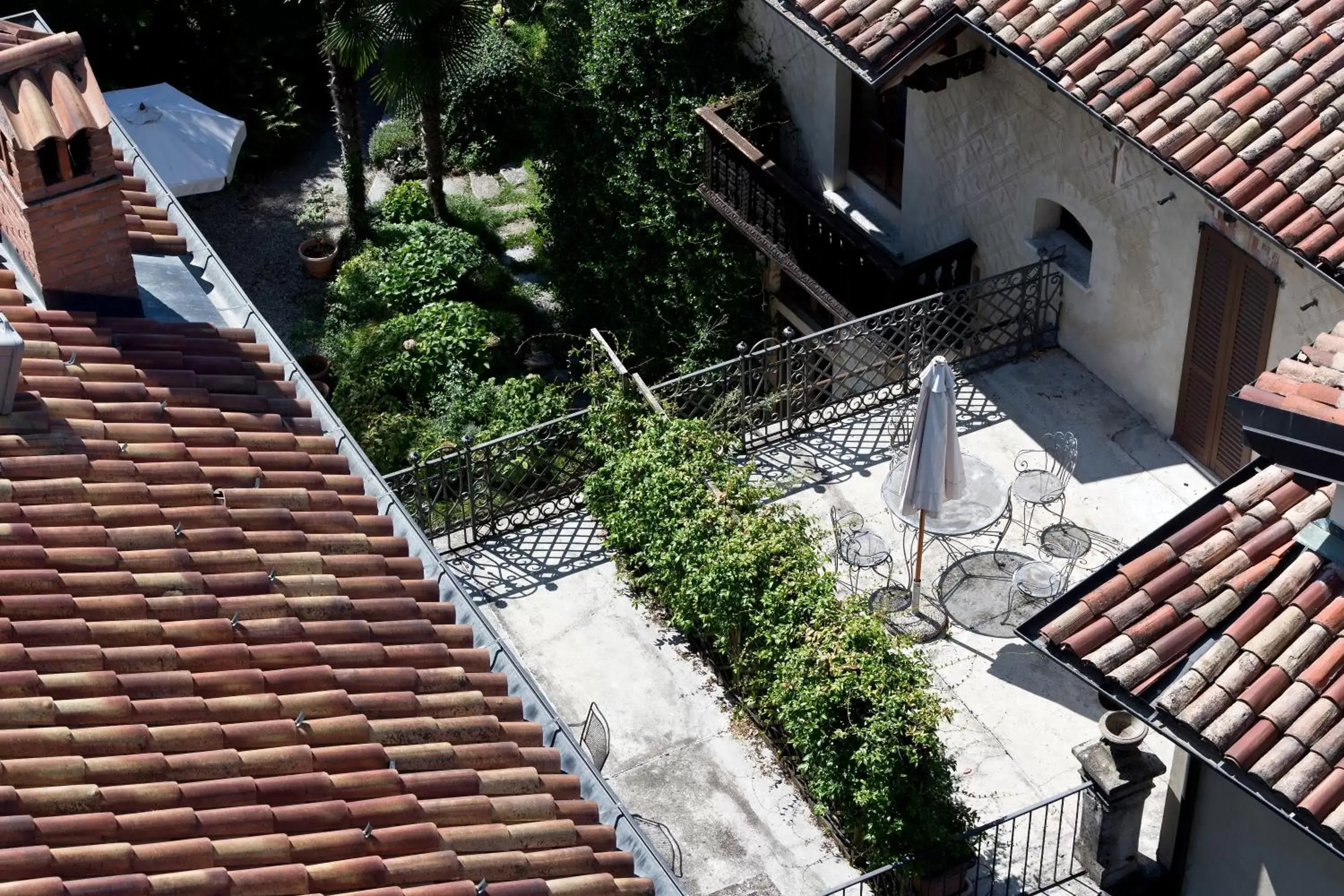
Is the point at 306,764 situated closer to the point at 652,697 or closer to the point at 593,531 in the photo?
the point at 652,697

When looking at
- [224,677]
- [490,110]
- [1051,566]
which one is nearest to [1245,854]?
[1051,566]

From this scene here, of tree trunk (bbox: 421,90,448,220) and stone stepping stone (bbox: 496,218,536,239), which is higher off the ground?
tree trunk (bbox: 421,90,448,220)

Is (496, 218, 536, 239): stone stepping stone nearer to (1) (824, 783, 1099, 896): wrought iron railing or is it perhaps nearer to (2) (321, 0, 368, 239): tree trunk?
(2) (321, 0, 368, 239): tree trunk

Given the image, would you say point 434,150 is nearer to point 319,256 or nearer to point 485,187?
point 319,256

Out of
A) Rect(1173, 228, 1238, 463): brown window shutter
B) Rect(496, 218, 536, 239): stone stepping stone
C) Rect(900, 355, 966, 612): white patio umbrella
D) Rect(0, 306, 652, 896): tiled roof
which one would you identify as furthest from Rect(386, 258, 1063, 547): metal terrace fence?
Rect(496, 218, 536, 239): stone stepping stone

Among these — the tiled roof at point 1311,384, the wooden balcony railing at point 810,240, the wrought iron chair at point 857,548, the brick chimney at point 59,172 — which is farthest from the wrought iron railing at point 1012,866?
the brick chimney at point 59,172
